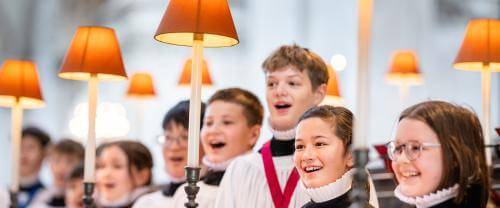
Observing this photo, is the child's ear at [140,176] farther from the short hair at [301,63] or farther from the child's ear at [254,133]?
the short hair at [301,63]

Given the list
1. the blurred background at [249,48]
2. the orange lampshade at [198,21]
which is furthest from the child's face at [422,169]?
the blurred background at [249,48]

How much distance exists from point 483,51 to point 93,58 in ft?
6.66

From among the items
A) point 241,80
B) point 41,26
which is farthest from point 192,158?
point 41,26

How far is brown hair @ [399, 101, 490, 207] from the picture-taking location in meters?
3.01

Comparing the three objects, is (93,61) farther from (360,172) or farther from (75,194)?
(75,194)

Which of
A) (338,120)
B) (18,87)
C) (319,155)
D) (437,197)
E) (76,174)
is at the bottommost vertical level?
(76,174)

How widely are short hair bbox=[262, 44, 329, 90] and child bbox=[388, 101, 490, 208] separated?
1.19 meters

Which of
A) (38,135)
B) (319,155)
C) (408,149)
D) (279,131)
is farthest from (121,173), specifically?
(408,149)

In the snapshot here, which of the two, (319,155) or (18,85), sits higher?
(18,85)

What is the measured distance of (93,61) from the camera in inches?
154

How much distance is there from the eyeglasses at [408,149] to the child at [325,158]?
1.27 ft

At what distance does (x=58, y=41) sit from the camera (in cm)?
1587

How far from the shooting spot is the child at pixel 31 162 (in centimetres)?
739

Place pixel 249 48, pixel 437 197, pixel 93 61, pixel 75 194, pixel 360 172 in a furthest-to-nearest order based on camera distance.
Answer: pixel 249 48, pixel 75 194, pixel 93 61, pixel 437 197, pixel 360 172
